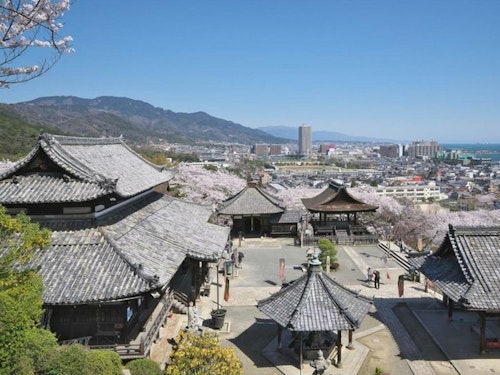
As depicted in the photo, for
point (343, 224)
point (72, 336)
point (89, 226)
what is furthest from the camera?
point (343, 224)

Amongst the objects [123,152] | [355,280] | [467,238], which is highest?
[123,152]

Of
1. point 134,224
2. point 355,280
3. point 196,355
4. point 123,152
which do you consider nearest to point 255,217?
point 355,280

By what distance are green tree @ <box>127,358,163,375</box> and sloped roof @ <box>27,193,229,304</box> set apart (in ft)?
7.49

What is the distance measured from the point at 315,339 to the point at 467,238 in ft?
28.2

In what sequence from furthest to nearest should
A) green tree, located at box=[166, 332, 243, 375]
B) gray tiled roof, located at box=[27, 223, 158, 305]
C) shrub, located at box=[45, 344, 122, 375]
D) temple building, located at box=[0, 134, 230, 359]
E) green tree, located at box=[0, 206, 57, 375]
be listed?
temple building, located at box=[0, 134, 230, 359], gray tiled roof, located at box=[27, 223, 158, 305], green tree, located at box=[166, 332, 243, 375], shrub, located at box=[45, 344, 122, 375], green tree, located at box=[0, 206, 57, 375]

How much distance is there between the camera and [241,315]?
23062 millimetres

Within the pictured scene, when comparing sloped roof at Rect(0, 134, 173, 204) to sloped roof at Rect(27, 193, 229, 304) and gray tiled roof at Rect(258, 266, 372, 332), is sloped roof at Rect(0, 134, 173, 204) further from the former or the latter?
gray tiled roof at Rect(258, 266, 372, 332)

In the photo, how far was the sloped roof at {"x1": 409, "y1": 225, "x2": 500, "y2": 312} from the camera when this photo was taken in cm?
1661

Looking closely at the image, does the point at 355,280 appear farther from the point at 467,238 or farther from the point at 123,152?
the point at 123,152

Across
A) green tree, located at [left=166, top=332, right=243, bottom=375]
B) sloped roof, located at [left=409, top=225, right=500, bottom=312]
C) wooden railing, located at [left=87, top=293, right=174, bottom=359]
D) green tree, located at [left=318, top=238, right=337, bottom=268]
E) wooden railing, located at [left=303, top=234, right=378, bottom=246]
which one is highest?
sloped roof, located at [left=409, top=225, right=500, bottom=312]

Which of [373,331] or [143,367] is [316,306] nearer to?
[373,331]

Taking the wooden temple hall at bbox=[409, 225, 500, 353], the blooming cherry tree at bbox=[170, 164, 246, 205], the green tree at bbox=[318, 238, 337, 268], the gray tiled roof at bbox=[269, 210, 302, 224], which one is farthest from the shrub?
the blooming cherry tree at bbox=[170, 164, 246, 205]

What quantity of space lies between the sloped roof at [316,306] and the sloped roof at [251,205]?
2391cm

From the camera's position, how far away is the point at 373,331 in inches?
816
